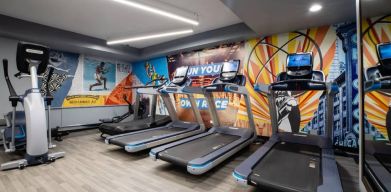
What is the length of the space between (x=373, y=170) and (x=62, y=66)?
279 inches

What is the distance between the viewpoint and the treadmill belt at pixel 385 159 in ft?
7.13

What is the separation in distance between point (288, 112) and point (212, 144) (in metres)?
2.07

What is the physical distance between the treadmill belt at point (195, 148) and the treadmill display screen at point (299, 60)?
1.67 metres

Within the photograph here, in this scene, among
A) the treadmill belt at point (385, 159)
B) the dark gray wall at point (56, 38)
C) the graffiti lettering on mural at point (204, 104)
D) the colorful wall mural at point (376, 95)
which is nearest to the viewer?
the treadmill belt at point (385, 159)

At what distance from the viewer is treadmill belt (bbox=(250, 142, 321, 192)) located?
1817 mm

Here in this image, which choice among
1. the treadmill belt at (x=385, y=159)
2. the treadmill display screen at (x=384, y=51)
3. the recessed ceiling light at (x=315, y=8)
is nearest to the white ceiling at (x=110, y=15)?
the recessed ceiling light at (x=315, y=8)

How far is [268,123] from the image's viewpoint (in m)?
4.47

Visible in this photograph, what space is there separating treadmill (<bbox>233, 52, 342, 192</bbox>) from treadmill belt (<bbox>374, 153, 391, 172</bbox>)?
483mm

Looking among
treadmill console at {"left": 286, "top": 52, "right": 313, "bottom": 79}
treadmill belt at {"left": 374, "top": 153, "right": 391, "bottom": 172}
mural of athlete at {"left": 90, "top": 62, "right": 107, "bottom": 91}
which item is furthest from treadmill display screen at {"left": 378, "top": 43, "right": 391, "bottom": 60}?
mural of athlete at {"left": 90, "top": 62, "right": 107, "bottom": 91}

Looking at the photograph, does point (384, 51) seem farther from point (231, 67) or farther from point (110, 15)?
point (110, 15)

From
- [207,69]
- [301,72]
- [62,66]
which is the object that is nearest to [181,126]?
[207,69]

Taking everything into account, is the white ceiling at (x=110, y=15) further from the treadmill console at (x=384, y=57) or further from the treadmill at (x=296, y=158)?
the treadmill console at (x=384, y=57)

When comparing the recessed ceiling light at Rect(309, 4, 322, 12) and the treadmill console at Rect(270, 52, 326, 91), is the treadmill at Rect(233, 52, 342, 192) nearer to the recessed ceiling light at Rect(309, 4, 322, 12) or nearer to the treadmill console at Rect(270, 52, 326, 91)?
the treadmill console at Rect(270, 52, 326, 91)

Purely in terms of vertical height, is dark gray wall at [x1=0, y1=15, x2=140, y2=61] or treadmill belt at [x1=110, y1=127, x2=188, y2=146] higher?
dark gray wall at [x1=0, y1=15, x2=140, y2=61]
